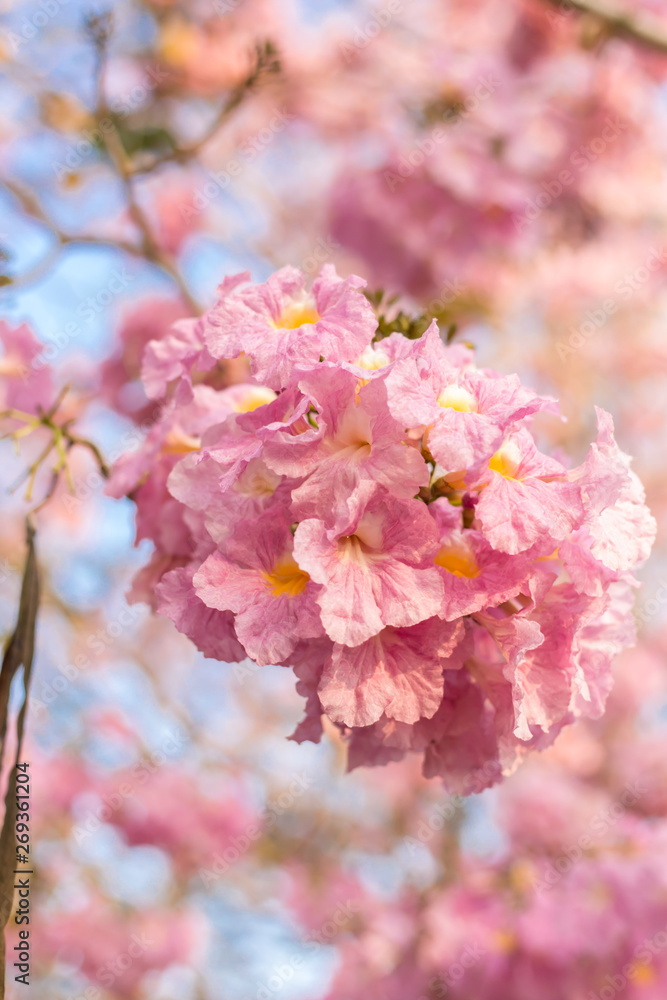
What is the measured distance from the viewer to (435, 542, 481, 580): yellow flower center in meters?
0.73

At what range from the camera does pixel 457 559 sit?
2.41ft

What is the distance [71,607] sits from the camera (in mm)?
3096

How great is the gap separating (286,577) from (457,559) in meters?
0.16

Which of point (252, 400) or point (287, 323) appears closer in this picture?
point (287, 323)

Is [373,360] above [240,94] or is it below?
above

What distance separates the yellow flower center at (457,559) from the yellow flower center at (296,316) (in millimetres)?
262

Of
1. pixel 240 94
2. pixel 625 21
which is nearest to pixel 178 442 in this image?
pixel 240 94

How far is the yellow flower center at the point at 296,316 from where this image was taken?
0.80 meters

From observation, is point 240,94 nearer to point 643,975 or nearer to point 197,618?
point 197,618

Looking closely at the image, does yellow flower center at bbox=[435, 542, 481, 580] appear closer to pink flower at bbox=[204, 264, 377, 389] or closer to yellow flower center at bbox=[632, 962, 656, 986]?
pink flower at bbox=[204, 264, 377, 389]

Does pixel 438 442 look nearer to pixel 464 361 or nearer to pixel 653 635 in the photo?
pixel 464 361

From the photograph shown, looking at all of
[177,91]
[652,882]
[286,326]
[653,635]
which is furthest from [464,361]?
[653,635]

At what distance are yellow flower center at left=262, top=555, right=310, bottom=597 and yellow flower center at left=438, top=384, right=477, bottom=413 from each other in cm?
20

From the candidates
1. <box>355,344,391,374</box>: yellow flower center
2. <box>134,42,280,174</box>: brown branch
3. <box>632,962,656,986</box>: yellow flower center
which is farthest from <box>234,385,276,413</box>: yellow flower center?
<box>632,962,656,986</box>: yellow flower center
